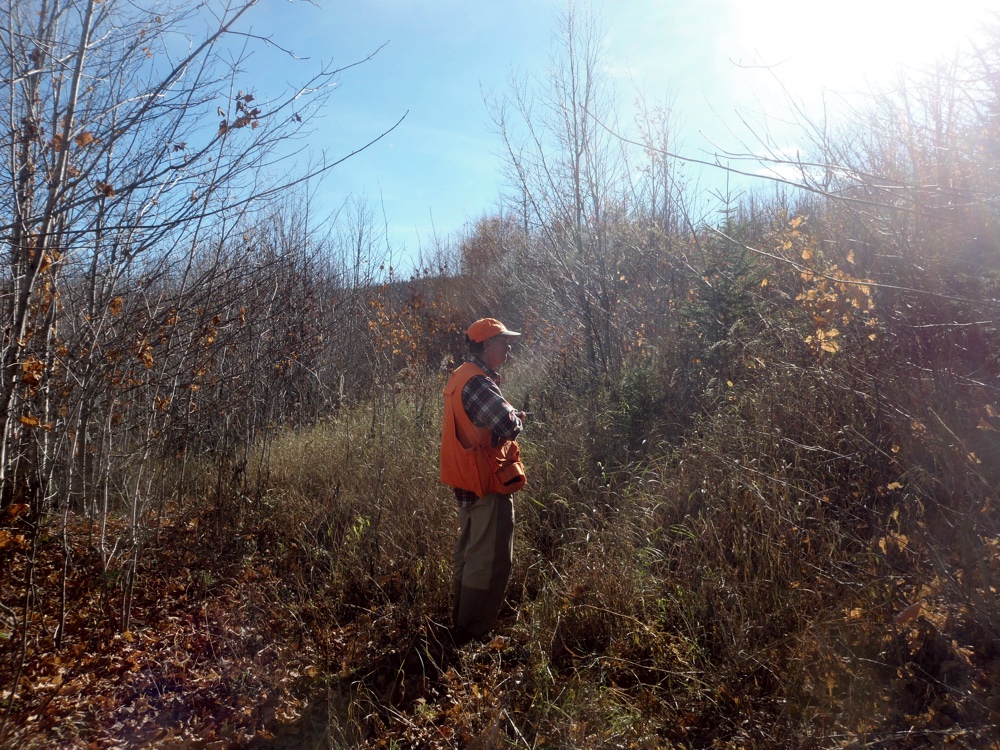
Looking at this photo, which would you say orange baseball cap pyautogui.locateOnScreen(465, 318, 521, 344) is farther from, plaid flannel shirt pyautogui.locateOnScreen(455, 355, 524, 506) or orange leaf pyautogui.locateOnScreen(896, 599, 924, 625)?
orange leaf pyautogui.locateOnScreen(896, 599, 924, 625)

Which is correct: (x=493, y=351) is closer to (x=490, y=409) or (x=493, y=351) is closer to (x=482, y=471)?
(x=490, y=409)

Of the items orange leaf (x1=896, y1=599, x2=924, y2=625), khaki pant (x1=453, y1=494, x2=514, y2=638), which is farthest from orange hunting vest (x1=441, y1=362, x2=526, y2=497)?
orange leaf (x1=896, y1=599, x2=924, y2=625)

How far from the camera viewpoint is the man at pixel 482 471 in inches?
160

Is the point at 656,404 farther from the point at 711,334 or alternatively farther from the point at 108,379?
the point at 108,379

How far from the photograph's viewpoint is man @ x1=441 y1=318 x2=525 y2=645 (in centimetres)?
405

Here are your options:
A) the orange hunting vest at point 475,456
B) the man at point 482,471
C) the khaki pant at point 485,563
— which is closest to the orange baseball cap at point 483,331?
the man at point 482,471

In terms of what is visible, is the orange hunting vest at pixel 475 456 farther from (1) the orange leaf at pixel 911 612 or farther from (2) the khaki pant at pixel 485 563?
(1) the orange leaf at pixel 911 612

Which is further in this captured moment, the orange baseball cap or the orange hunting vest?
the orange baseball cap

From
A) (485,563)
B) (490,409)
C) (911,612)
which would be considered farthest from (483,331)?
(911,612)

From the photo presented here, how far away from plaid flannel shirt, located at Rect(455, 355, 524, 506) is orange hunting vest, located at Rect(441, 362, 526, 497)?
0.04m

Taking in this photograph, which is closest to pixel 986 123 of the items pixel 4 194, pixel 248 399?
pixel 4 194

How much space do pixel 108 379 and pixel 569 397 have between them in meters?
4.83

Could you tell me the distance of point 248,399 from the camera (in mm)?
7535

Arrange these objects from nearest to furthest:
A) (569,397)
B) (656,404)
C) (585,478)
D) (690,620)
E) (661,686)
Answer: (661,686)
(690,620)
(585,478)
(656,404)
(569,397)
